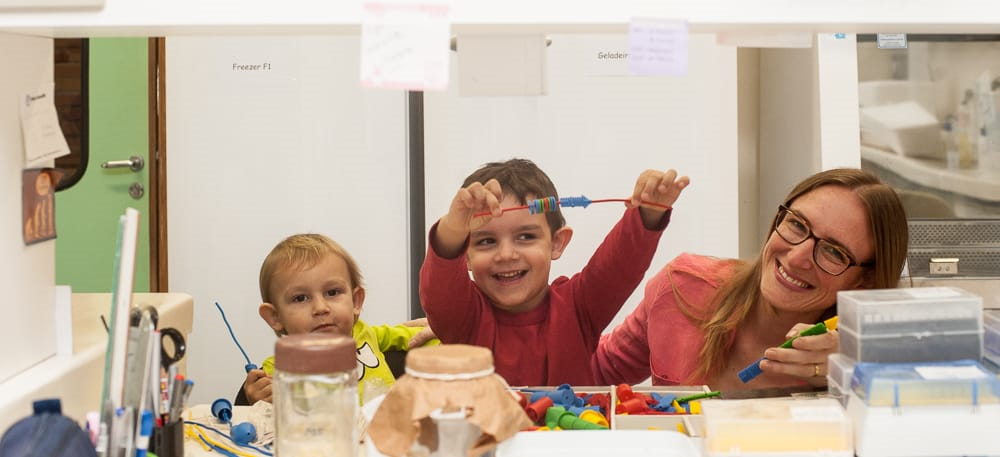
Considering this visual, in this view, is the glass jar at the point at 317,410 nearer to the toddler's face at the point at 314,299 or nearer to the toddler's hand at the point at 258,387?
the toddler's hand at the point at 258,387

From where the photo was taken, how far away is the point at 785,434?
3.47 ft

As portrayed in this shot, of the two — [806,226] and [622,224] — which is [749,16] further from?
[622,224]

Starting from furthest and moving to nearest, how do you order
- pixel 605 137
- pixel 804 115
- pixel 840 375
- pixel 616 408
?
1. pixel 605 137
2. pixel 804 115
3. pixel 616 408
4. pixel 840 375

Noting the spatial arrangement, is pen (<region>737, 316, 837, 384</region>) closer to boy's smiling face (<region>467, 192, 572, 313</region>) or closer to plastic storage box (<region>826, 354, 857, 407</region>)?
plastic storage box (<region>826, 354, 857, 407</region>)

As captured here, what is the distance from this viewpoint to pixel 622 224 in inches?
81.1

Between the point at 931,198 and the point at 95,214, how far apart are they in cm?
274

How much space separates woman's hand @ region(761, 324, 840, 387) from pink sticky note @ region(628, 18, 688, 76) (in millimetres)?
601

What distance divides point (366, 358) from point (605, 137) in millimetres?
1287

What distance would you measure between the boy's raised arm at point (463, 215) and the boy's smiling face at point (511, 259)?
0.20m

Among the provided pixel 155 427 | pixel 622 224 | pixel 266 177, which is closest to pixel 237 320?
pixel 266 177

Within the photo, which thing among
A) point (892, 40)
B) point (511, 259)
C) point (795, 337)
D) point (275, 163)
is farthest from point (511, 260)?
point (275, 163)

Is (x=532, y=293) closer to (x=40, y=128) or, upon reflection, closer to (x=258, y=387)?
(x=258, y=387)

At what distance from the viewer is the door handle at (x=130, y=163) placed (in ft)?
11.1

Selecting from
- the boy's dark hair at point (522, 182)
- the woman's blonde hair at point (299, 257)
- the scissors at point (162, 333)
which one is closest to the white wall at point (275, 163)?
the boy's dark hair at point (522, 182)
